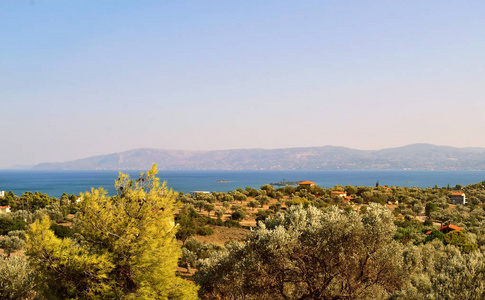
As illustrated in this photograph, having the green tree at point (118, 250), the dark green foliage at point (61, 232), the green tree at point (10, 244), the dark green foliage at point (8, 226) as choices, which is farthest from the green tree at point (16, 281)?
the dark green foliage at point (8, 226)

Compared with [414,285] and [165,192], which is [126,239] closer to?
[165,192]

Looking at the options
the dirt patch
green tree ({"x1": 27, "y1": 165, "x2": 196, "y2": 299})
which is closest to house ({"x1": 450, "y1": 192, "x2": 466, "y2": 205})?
the dirt patch

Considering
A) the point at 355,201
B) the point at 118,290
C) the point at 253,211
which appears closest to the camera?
the point at 118,290

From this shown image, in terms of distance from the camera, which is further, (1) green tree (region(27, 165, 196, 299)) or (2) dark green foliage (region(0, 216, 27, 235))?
(2) dark green foliage (region(0, 216, 27, 235))

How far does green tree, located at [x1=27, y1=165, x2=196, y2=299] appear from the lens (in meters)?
10.9

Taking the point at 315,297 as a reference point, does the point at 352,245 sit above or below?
above

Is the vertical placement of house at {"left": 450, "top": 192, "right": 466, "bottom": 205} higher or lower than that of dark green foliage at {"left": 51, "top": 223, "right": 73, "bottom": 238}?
lower

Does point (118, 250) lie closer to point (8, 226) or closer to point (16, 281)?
point (16, 281)

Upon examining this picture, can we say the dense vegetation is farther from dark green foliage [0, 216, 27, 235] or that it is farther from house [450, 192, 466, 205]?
house [450, 192, 466, 205]

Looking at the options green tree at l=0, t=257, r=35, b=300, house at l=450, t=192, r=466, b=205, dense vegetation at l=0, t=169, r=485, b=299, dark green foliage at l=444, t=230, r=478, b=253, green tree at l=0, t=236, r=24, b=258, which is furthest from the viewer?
house at l=450, t=192, r=466, b=205

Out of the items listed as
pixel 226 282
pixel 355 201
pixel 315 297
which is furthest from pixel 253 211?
pixel 315 297

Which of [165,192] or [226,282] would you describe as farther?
[226,282]

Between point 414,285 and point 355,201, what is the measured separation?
46.8 metres

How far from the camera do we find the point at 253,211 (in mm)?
52031
